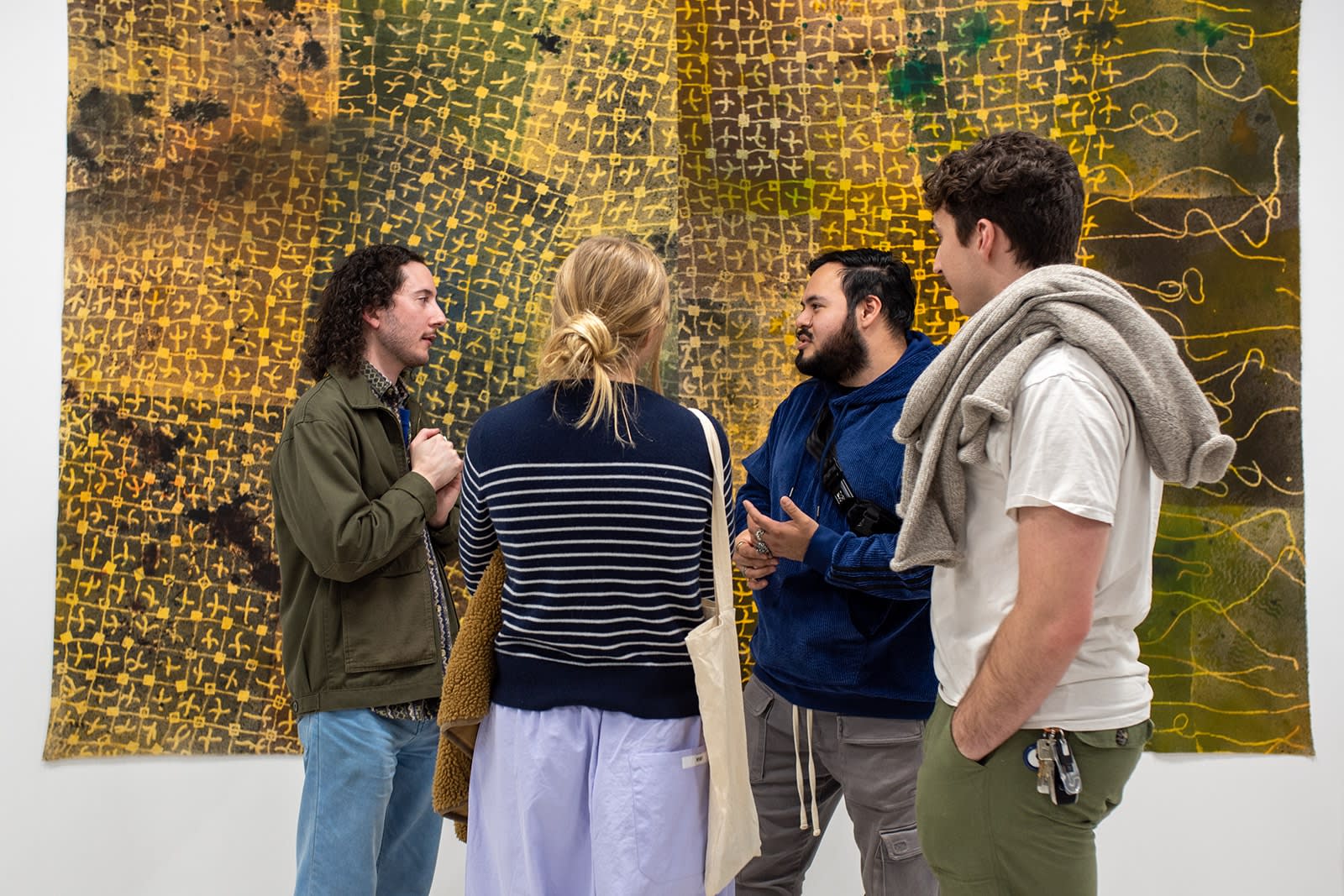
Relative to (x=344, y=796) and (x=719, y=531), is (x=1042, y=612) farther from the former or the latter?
(x=344, y=796)

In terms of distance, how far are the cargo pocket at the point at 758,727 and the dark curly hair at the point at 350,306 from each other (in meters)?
1.03

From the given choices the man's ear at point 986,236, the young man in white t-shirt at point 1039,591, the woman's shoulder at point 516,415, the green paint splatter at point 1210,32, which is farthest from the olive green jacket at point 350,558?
the green paint splatter at point 1210,32

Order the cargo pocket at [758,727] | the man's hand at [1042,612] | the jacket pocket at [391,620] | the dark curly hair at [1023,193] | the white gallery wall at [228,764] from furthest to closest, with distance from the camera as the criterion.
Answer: the white gallery wall at [228,764]
the cargo pocket at [758,727]
the jacket pocket at [391,620]
the dark curly hair at [1023,193]
the man's hand at [1042,612]

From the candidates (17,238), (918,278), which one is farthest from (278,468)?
(918,278)

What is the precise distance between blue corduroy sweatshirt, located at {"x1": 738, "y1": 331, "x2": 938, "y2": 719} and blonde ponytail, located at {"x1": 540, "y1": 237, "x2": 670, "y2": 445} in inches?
20.8

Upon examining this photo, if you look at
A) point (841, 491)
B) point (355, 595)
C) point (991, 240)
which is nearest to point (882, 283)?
point (841, 491)

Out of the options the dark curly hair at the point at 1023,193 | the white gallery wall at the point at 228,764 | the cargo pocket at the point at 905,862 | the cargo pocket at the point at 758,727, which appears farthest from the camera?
the white gallery wall at the point at 228,764

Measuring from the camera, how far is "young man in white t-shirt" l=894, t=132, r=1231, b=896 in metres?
1.20

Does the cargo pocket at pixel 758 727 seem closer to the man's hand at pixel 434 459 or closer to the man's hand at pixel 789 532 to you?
the man's hand at pixel 789 532

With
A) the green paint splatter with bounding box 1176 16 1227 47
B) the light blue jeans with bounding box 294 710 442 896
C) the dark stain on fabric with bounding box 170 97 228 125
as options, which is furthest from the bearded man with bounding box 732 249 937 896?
the dark stain on fabric with bounding box 170 97 228 125

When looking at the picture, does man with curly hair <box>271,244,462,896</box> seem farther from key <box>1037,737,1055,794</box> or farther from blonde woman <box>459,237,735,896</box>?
key <box>1037,737,1055,794</box>

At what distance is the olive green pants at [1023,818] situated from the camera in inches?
49.6

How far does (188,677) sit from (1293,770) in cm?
280

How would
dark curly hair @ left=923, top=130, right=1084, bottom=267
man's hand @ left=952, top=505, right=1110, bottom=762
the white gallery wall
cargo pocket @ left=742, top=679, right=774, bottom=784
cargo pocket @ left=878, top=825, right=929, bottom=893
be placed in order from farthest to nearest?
the white gallery wall, cargo pocket @ left=742, top=679, right=774, bottom=784, cargo pocket @ left=878, top=825, right=929, bottom=893, dark curly hair @ left=923, top=130, right=1084, bottom=267, man's hand @ left=952, top=505, right=1110, bottom=762
